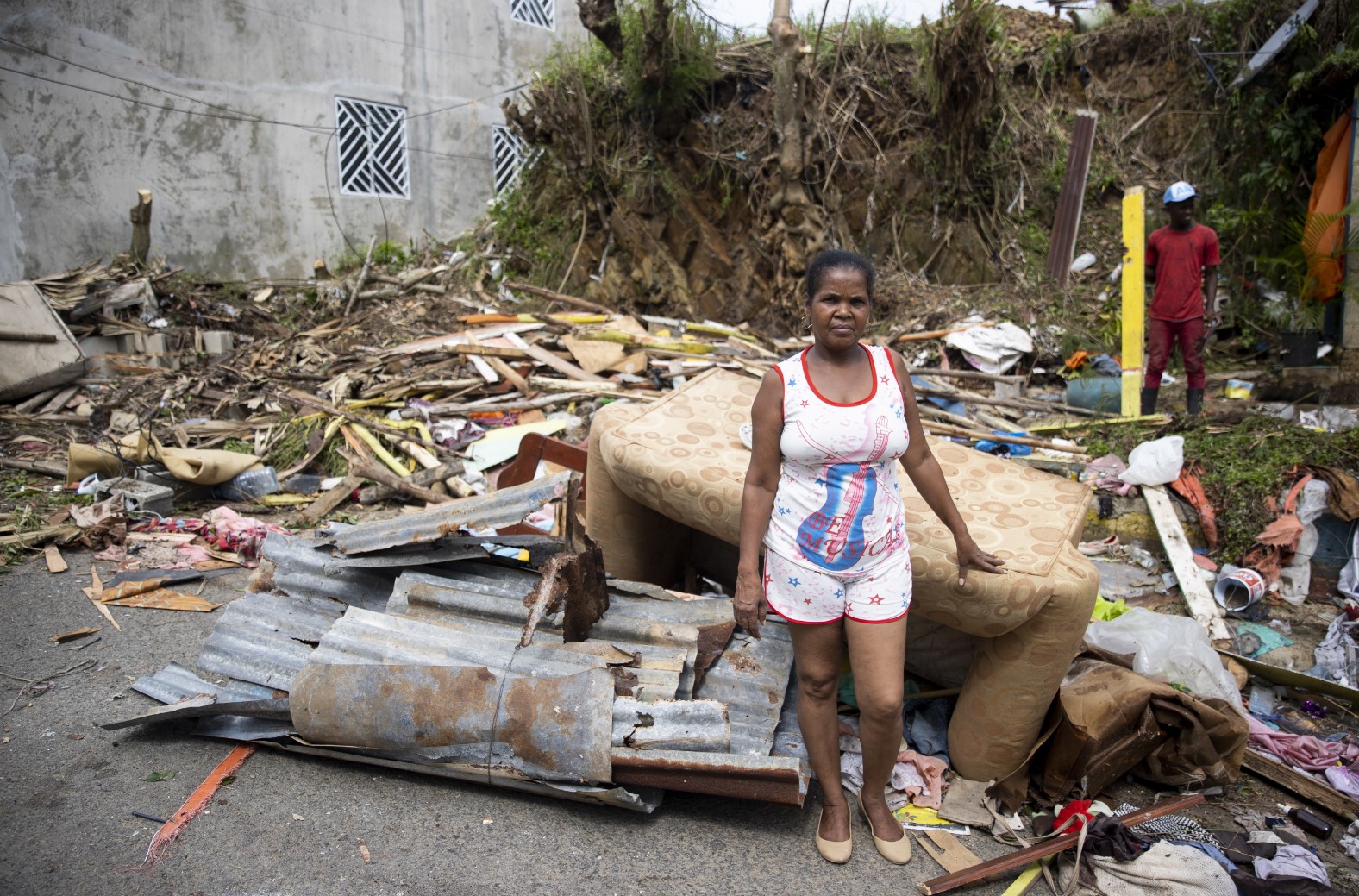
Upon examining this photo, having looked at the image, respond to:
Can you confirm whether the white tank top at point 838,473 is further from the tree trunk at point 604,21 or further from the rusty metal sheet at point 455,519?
the tree trunk at point 604,21

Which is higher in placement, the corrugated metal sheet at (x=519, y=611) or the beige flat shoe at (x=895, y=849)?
the corrugated metal sheet at (x=519, y=611)

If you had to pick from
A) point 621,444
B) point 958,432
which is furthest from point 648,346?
point 621,444

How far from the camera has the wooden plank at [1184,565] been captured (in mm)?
4645

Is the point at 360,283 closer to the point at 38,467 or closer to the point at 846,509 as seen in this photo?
the point at 38,467

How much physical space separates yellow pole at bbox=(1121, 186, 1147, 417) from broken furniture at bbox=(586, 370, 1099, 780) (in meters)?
4.27

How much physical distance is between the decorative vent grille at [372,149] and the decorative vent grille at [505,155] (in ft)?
5.70

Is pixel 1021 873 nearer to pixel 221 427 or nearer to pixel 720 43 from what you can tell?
pixel 221 427

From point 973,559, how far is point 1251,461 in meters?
4.09

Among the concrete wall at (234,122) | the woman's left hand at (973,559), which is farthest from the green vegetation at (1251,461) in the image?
the concrete wall at (234,122)

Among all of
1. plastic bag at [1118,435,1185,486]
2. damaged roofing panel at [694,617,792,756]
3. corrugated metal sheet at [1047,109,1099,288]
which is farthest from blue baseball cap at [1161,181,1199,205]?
damaged roofing panel at [694,617,792,756]

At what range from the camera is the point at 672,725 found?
282 centimetres

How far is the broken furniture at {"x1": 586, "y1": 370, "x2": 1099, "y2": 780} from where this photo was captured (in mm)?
2768

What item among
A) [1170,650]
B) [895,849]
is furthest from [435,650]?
[1170,650]

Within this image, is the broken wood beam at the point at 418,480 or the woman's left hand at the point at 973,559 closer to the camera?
the woman's left hand at the point at 973,559
